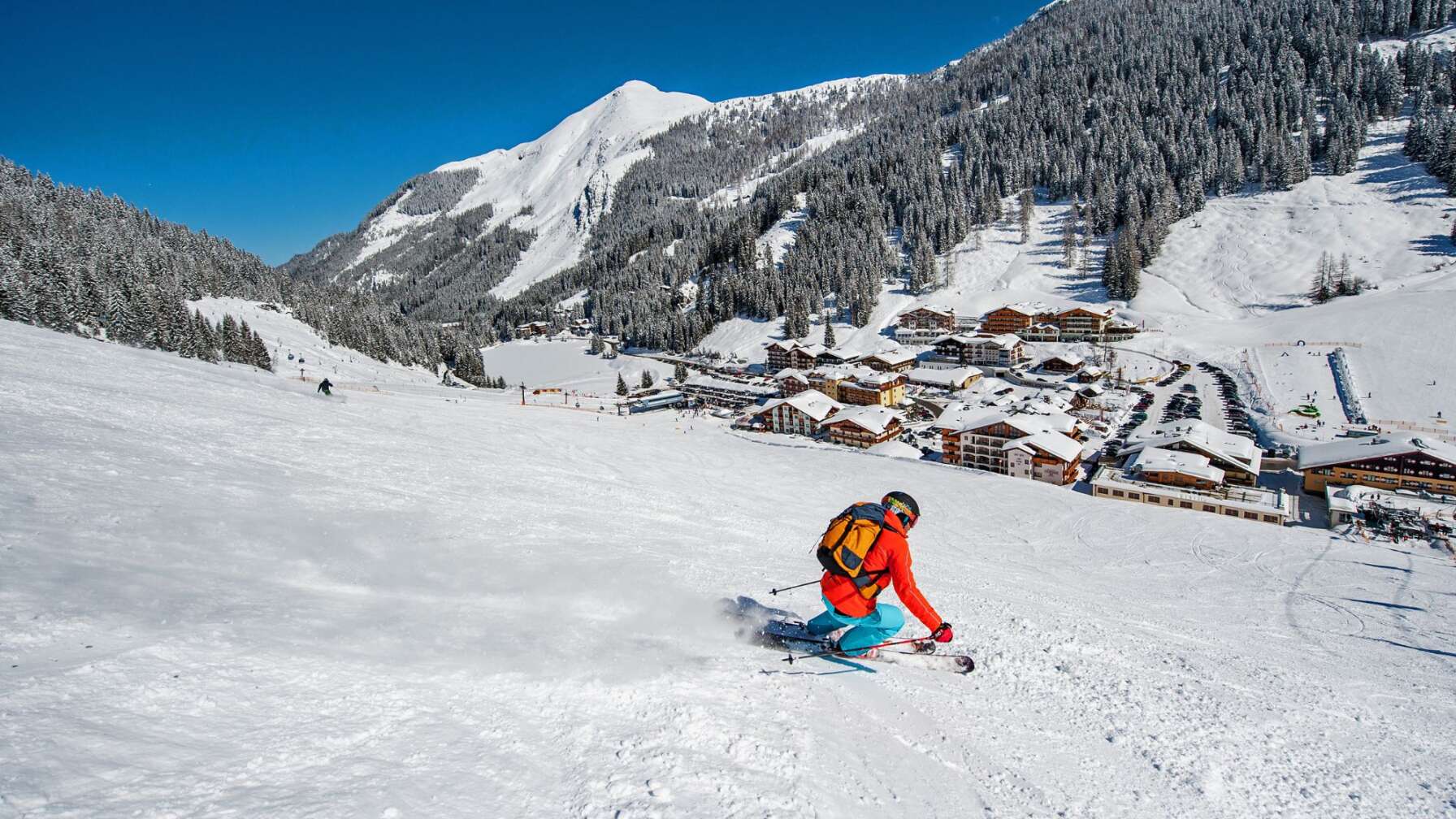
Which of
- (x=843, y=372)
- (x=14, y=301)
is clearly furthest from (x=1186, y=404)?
(x=14, y=301)

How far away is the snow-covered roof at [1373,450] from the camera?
37594mm

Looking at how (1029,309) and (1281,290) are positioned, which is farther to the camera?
(1029,309)

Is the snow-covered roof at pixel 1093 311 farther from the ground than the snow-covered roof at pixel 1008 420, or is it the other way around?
the snow-covered roof at pixel 1093 311

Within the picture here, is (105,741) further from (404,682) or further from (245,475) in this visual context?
(245,475)

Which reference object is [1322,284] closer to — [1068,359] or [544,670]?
[1068,359]

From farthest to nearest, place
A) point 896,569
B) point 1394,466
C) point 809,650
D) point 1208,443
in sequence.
→ point 1208,443 < point 1394,466 < point 809,650 < point 896,569

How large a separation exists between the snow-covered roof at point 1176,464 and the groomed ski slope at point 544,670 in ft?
70.2

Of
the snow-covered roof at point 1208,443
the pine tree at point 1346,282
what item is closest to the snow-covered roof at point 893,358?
the snow-covered roof at point 1208,443

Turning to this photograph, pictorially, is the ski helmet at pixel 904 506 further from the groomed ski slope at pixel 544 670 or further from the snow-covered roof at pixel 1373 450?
the snow-covered roof at pixel 1373 450

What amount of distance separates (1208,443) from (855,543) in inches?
1784

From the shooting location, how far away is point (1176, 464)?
38562 millimetres

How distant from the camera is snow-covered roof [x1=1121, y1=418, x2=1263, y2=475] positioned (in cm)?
3994

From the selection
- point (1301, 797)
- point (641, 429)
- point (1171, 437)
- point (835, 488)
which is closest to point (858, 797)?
point (1301, 797)

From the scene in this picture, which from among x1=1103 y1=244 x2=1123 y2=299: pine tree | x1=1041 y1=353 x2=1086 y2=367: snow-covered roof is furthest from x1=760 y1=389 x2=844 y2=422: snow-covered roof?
x1=1103 y1=244 x2=1123 y2=299: pine tree
